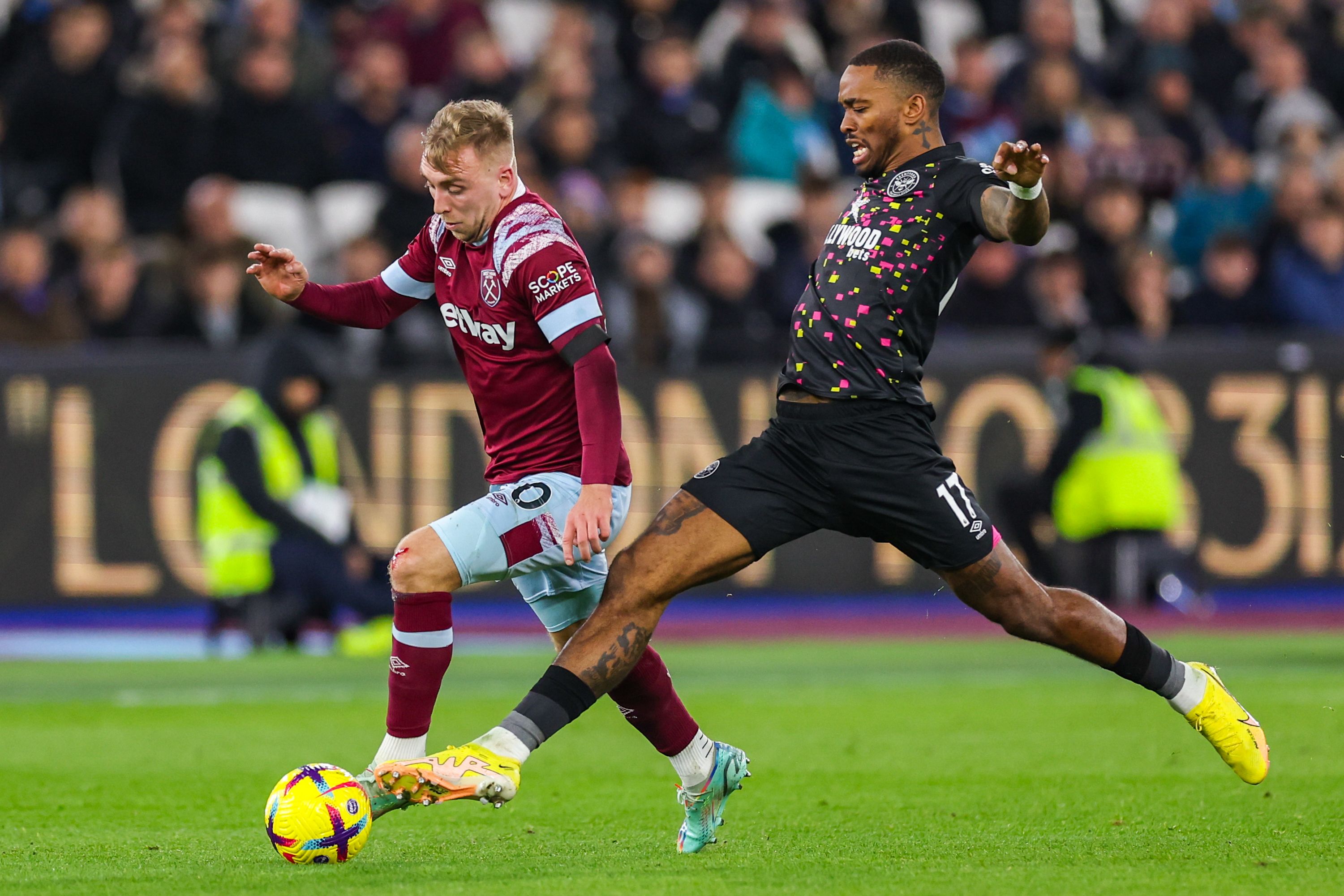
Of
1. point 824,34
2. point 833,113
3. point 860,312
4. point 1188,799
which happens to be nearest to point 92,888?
point 860,312

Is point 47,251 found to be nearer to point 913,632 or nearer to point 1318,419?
point 913,632

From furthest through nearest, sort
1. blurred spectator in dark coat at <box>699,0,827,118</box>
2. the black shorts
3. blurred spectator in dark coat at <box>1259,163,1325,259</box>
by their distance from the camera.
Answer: blurred spectator in dark coat at <box>699,0,827,118</box>, blurred spectator in dark coat at <box>1259,163,1325,259</box>, the black shorts

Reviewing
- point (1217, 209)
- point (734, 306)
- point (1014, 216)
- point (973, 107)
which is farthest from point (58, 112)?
point (1014, 216)

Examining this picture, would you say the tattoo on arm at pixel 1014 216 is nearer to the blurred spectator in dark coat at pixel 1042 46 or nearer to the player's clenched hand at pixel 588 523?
the player's clenched hand at pixel 588 523

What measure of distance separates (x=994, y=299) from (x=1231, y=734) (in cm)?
946

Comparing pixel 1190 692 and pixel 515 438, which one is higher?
pixel 515 438

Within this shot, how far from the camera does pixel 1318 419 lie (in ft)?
47.6

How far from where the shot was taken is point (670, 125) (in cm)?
1611

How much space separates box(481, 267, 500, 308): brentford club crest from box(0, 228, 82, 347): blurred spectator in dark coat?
8.92m

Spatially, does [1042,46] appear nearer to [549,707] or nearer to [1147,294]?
[1147,294]

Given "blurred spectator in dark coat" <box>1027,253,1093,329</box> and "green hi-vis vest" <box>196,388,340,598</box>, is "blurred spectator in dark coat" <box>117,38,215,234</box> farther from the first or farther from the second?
"blurred spectator in dark coat" <box>1027,253,1093,329</box>

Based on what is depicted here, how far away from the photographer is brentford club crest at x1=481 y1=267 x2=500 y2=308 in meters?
5.77

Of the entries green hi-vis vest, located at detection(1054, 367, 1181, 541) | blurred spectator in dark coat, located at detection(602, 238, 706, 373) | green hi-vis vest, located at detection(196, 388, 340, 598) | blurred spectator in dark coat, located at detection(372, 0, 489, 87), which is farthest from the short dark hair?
blurred spectator in dark coat, located at detection(372, 0, 489, 87)

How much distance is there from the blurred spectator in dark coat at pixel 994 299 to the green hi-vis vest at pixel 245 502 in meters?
5.36
